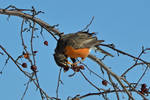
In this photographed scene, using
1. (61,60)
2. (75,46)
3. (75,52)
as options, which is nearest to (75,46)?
(75,46)

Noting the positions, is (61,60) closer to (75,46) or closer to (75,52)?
(75,52)

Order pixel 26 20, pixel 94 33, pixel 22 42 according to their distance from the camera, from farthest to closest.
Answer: pixel 94 33
pixel 26 20
pixel 22 42

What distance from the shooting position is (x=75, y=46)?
597 cm

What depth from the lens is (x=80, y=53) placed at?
5.80 m

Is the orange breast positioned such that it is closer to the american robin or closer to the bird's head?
the american robin

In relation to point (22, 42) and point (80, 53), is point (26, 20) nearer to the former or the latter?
point (22, 42)

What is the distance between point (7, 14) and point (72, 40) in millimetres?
1634

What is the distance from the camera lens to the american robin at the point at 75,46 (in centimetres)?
563

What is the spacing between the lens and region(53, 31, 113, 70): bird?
18.4 feet

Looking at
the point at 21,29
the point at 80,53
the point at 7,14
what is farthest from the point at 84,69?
the point at 7,14

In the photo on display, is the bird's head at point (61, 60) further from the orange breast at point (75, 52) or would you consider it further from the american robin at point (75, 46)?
the orange breast at point (75, 52)

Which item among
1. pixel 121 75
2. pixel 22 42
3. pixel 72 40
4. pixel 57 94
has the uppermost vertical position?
pixel 72 40

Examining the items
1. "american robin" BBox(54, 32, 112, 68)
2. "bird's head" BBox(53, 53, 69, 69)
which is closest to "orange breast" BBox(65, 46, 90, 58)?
"american robin" BBox(54, 32, 112, 68)

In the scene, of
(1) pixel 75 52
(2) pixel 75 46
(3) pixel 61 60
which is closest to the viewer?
(3) pixel 61 60
